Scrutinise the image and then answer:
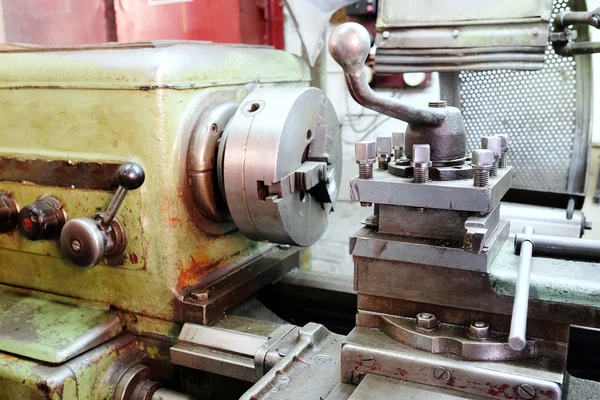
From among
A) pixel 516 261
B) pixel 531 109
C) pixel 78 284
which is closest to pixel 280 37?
pixel 531 109

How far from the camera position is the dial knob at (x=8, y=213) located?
1354mm

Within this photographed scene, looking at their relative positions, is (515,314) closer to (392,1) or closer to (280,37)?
(392,1)

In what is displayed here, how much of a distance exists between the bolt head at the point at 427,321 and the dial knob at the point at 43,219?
2.89 ft

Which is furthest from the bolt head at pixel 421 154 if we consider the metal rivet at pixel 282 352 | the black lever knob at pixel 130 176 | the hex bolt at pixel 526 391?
the black lever knob at pixel 130 176

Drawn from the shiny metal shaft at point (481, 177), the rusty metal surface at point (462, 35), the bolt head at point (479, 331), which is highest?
the rusty metal surface at point (462, 35)

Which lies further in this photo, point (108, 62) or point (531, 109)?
point (531, 109)

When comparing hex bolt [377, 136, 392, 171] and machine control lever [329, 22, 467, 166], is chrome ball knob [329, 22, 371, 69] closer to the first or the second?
machine control lever [329, 22, 467, 166]

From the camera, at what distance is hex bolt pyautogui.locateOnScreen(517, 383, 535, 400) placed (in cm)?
76

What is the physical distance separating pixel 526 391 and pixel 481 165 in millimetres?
326

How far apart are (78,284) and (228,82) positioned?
2.04ft

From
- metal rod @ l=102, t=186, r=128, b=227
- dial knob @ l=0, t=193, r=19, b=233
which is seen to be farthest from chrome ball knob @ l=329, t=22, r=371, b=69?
dial knob @ l=0, t=193, r=19, b=233

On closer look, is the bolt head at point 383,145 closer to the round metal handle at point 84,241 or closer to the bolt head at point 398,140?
the bolt head at point 398,140

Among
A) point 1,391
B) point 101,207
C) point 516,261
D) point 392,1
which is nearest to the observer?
A: point 516,261

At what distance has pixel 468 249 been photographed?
787mm
